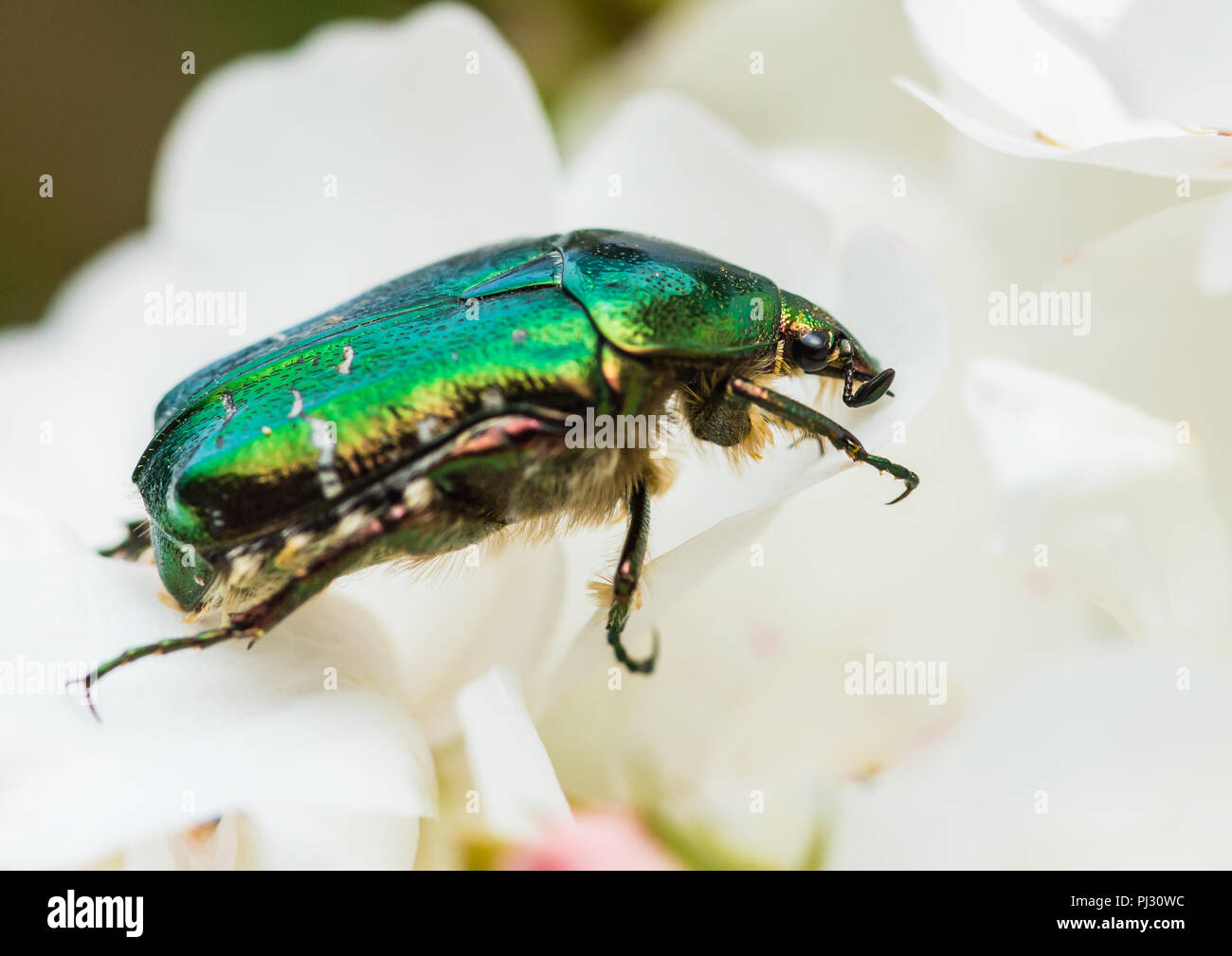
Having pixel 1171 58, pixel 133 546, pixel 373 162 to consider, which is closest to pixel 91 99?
pixel 373 162

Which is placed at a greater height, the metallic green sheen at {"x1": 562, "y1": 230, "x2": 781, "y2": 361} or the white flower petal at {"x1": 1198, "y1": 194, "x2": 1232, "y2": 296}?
the white flower petal at {"x1": 1198, "y1": 194, "x2": 1232, "y2": 296}

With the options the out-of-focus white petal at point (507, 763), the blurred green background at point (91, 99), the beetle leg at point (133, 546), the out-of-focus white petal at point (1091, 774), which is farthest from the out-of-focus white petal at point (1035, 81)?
the blurred green background at point (91, 99)

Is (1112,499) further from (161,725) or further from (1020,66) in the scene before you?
(161,725)

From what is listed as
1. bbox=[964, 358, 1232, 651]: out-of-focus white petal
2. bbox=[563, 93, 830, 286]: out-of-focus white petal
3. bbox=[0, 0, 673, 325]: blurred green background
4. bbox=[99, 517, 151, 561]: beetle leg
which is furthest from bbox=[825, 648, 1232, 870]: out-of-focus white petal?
bbox=[0, 0, 673, 325]: blurred green background

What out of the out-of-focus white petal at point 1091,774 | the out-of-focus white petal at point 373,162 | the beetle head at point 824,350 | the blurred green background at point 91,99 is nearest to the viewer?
the out-of-focus white petal at point 1091,774

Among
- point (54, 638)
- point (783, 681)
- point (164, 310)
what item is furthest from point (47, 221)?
point (783, 681)

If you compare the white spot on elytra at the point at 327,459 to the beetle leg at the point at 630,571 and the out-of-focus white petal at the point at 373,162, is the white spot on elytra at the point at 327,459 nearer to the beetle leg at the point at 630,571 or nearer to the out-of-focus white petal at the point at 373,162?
the beetle leg at the point at 630,571

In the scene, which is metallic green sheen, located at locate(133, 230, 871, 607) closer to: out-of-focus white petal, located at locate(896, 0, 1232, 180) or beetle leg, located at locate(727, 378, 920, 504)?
beetle leg, located at locate(727, 378, 920, 504)
